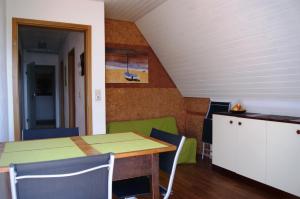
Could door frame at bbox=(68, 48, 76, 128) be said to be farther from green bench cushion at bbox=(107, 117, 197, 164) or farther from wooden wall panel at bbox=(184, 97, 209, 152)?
wooden wall panel at bbox=(184, 97, 209, 152)

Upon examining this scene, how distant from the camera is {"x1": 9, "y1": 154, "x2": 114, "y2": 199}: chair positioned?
43.2 inches

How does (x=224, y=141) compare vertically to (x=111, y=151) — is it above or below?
below

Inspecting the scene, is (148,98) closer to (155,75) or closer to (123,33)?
(155,75)

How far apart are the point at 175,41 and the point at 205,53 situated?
555mm

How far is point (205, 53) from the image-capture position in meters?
3.52

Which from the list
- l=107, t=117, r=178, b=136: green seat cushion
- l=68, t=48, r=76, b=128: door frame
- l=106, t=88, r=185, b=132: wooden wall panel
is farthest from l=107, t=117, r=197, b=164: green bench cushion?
l=68, t=48, r=76, b=128: door frame

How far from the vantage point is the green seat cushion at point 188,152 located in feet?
12.7

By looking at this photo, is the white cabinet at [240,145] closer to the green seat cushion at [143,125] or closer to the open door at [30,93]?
the green seat cushion at [143,125]

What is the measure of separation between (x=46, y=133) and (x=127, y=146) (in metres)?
0.84

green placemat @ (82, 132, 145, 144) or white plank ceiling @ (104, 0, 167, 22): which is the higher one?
white plank ceiling @ (104, 0, 167, 22)

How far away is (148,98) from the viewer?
14.7 feet

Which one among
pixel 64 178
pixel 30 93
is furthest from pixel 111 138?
pixel 30 93

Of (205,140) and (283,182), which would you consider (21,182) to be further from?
(205,140)

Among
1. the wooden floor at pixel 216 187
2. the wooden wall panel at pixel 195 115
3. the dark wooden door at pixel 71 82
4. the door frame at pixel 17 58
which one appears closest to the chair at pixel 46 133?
the door frame at pixel 17 58
